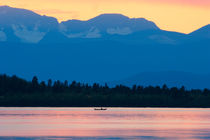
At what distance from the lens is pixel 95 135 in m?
98.8

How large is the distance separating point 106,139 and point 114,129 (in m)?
22.6

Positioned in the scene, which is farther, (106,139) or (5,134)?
(5,134)

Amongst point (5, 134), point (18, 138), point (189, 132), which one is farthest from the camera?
point (189, 132)

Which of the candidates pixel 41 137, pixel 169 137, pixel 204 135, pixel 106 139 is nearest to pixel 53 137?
pixel 41 137

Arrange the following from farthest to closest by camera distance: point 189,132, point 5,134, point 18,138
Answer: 1. point 189,132
2. point 5,134
3. point 18,138

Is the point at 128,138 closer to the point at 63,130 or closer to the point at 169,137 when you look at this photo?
the point at 169,137

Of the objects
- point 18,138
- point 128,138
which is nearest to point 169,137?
point 128,138

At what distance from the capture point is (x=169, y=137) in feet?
314

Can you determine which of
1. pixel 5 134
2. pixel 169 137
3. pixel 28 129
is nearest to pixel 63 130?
pixel 28 129

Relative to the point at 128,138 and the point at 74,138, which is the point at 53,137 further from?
the point at 128,138

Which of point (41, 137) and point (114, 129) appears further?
point (114, 129)

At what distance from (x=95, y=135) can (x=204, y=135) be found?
53.1ft

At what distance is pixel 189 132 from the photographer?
107 metres

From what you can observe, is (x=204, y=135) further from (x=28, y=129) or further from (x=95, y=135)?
(x=28, y=129)
